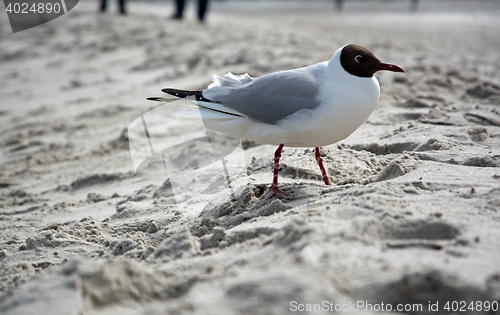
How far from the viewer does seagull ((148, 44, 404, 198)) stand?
2.72 m

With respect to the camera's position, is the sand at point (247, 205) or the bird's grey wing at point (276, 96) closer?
the sand at point (247, 205)

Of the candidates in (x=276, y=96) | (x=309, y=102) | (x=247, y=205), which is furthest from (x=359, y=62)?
(x=247, y=205)

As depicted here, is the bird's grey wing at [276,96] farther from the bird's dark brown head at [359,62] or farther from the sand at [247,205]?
the sand at [247,205]

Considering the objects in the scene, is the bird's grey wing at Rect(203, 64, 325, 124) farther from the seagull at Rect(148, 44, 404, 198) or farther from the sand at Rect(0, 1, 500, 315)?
the sand at Rect(0, 1, 500, 315)

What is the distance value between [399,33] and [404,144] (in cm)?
968

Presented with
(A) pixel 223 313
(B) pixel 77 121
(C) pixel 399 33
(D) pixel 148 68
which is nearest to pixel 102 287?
(A) pixel 223 313

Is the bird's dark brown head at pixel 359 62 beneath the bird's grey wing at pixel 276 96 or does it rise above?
above

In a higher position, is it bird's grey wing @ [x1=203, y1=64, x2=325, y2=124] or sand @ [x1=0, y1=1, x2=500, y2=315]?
bird's grey wing @ [x1=203, y1=64, x2=325, y2=124]

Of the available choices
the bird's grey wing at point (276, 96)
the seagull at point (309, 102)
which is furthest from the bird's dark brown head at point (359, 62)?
the bird's grey wing at point (276, 96)

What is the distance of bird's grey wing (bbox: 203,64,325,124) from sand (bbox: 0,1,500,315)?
50cm

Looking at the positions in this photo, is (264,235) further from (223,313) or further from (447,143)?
(447,143)

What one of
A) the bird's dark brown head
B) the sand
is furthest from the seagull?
the sand

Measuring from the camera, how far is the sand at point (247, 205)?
1594 mm

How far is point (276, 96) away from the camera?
2865 mm
